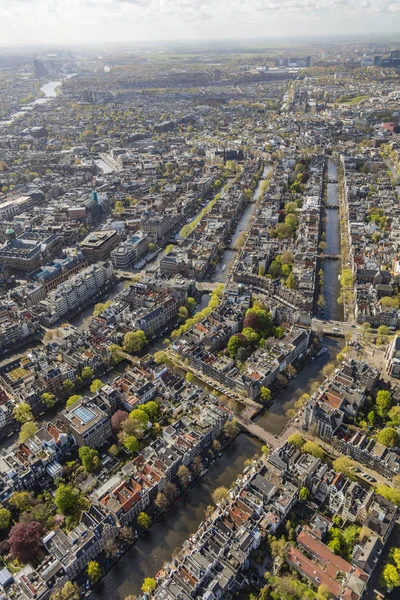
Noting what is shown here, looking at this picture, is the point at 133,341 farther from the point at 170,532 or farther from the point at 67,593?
the point at 67,593

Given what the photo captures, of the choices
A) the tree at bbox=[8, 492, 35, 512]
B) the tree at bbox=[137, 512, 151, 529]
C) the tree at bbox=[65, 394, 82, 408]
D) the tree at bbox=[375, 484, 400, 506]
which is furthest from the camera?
the tree at bbox=[65, 394, 82, 408]

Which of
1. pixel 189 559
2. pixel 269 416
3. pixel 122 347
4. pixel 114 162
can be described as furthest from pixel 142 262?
pixel 114 162

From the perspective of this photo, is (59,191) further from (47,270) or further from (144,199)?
(47,270)

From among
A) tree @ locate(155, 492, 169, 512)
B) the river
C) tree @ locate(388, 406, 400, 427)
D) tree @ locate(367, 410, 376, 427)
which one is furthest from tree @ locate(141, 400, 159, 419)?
the river

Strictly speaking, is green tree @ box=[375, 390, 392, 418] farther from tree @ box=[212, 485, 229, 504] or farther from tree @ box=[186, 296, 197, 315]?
tree @ box=[186, 296, 197, 315]

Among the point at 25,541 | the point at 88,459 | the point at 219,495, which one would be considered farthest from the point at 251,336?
the point at 25,541

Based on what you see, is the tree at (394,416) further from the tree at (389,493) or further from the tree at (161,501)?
the tree at (161,501)
